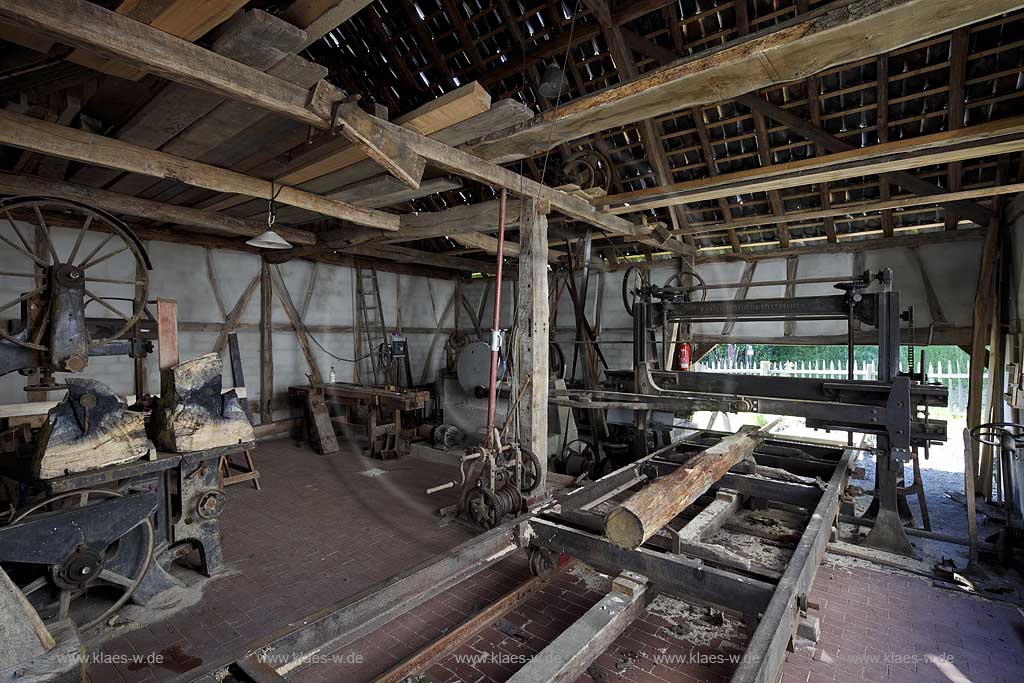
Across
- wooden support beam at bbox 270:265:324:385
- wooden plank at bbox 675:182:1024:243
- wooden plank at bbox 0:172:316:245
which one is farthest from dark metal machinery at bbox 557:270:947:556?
wooden support beam at bbox 270:265:324:385

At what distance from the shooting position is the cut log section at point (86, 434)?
2.96 meters

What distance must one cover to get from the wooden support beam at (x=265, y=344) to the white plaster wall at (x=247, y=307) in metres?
0.09

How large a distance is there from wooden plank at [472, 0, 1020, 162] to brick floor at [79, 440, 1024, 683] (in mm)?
3534

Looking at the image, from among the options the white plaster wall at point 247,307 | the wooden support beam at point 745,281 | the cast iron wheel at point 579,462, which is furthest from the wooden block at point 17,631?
the wooden support beam at point 745,281

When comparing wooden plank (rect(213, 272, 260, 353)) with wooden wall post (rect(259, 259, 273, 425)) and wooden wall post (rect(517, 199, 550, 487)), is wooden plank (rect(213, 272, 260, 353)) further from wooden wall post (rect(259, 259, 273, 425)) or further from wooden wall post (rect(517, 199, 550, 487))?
wooden wall post (rect(517, 199, 550, 487))

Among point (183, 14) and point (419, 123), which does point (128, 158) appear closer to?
point (183, 14)

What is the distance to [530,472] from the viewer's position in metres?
4.68

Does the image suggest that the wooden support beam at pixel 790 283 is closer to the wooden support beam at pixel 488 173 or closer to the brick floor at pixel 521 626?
the wooden support beam at pixel 488 173

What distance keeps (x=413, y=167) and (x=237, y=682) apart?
3.25 m

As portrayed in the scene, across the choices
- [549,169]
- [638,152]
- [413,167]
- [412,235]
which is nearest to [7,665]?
[413,167]

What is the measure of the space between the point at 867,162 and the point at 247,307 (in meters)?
9.39

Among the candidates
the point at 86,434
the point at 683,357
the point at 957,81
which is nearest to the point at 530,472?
the point at 86,434

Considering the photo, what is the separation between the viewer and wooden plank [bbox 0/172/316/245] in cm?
466

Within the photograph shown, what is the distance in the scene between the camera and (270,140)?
3928 millimetres
